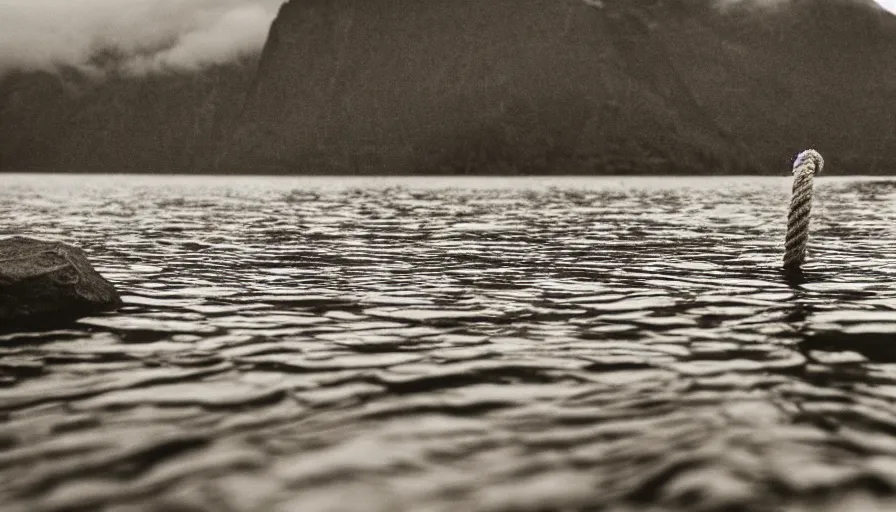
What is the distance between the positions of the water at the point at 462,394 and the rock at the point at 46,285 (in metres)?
0.91

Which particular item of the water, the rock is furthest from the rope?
the rock

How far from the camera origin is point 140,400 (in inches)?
342

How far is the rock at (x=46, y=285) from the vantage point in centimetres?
1334

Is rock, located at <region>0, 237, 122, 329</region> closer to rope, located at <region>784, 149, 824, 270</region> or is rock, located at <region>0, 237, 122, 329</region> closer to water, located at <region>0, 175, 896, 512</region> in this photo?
water, located at <region>0, 175, 896, 512</region>

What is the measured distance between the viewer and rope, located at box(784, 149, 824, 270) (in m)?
18.4

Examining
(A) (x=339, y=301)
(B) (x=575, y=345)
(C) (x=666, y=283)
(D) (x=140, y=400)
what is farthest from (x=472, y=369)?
(C) (x=666, y=283)

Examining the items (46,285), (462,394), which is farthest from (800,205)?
(46,285)

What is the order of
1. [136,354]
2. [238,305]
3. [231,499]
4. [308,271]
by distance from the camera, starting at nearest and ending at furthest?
[231,499] → [136,354] → [238,305] → [308,271]

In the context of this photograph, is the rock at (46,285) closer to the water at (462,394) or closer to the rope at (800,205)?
the water at (462,394)

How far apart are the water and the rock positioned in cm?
91

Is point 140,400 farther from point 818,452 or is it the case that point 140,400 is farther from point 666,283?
point 666,283

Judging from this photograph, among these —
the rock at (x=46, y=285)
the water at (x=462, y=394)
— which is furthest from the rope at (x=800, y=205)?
the rock at (x=46, y=285)

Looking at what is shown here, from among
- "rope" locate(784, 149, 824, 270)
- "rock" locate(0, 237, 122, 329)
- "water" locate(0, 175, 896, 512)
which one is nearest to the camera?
"water" locate(0, 175, 896, 512)

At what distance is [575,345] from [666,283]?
22.3 feet
